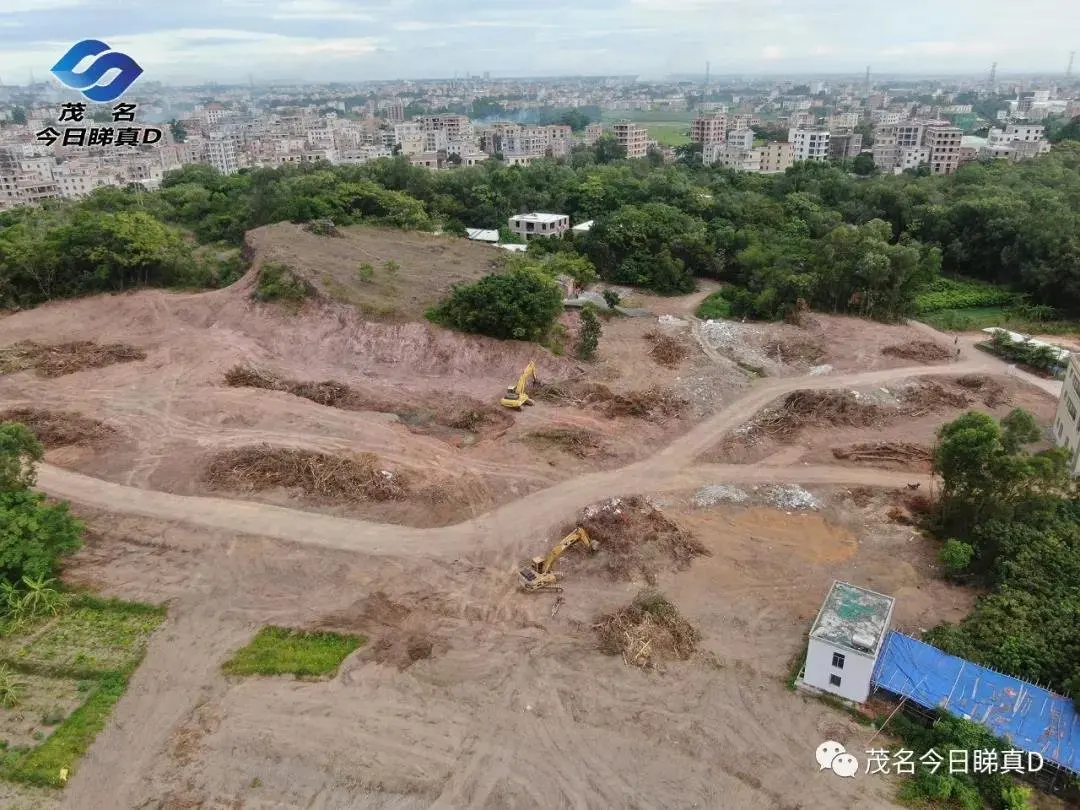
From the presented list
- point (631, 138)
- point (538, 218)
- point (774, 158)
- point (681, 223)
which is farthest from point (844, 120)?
point (538, 218)

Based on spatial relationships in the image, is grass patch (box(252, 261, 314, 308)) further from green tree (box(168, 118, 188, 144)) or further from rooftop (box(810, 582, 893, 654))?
green tree (box(168, 118, 188, 144))

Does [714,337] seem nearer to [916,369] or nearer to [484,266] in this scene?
[916,369]

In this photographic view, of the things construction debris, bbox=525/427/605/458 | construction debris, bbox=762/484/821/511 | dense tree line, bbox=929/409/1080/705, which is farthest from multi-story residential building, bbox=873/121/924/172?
dense tree line, bbox=929/409/1080/705

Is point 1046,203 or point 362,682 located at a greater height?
point 1046,203

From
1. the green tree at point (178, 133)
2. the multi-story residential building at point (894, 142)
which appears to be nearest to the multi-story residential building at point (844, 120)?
the multi-story residential building at point (894, 142)

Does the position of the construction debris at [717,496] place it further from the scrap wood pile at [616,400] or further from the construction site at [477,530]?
the scrap wood pile at [616,400]

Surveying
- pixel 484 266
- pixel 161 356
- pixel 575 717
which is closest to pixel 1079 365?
pixel 575 717
